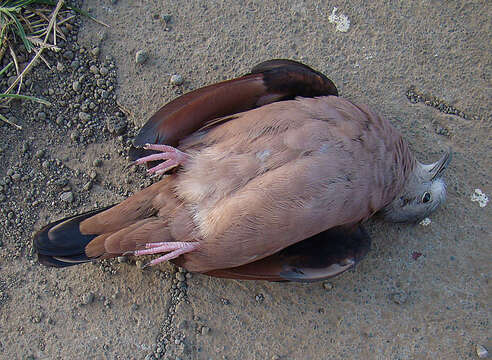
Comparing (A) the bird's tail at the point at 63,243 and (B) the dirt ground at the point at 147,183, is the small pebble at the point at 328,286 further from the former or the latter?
(A) the bird's tail at the point at 63,243

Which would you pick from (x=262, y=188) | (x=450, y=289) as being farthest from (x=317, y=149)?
(x=450, y=289)

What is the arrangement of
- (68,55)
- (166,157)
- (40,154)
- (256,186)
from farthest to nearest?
(68,55), (40,154), (166,157), (256,186)

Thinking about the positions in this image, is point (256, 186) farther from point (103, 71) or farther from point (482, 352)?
point (482, 352)

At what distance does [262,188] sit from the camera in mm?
2299

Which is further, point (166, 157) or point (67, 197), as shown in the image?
point (67, 197)

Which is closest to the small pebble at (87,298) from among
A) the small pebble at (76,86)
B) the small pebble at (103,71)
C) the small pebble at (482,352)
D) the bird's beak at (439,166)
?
the small pebble at (76,86)

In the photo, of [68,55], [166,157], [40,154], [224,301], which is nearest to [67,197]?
[40,154]

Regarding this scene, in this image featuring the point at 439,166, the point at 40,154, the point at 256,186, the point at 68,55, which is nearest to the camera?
the point at 256,186

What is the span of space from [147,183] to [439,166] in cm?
183

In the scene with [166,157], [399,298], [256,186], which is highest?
[166,157]

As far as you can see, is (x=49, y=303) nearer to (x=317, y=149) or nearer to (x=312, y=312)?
(x=312, y=312)

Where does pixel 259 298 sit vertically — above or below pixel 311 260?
below

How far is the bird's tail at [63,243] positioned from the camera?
8.41 feet

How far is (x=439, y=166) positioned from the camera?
2861 mm
